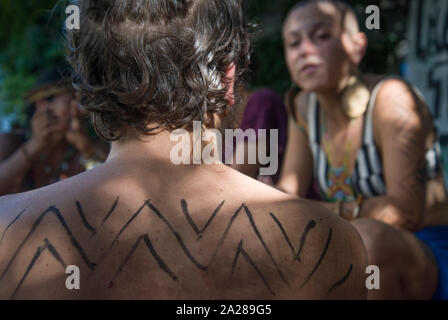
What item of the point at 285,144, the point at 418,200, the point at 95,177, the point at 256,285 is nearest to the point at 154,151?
the point at 95,177

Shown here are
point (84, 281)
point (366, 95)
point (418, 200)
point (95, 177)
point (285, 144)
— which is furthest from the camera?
point (285, 144)

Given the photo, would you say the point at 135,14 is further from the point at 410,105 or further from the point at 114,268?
the point at 410,105

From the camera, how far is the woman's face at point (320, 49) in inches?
114

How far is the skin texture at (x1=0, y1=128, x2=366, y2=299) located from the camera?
114 centimetres

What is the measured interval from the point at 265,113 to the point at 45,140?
5.51 feet

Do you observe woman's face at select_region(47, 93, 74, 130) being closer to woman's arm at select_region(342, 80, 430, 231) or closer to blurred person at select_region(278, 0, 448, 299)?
blurred person at select_region(278, 0, 448, 299)

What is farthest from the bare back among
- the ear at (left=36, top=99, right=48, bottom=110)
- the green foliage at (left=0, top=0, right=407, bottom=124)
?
the green foliage at (left=0, top=0, right=407, bottom=124)

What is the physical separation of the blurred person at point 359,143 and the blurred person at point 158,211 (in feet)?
3.00

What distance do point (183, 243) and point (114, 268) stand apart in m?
0.17

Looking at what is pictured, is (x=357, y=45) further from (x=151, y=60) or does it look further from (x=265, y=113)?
(x=151, y=60)

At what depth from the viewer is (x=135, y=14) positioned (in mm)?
1194

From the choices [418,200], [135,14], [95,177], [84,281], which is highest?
[135,14]

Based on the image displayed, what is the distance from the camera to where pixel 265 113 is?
3365mm
